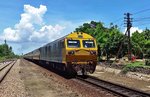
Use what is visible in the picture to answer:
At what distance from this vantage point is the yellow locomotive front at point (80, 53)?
2569cm

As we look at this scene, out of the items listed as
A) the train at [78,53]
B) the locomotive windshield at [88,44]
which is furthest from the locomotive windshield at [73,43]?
the locomotive windshield at [88,44]

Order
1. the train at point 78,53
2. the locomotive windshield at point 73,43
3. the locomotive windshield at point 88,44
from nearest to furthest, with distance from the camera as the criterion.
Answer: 1. the train at point 78,53
2. the locomotive windshield at point 73,43
3. the locomotive windshield at point 88,44

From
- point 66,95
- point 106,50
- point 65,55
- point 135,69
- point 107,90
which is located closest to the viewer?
point 66,95

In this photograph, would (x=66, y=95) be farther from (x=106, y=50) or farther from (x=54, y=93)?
(x=106, y=50)

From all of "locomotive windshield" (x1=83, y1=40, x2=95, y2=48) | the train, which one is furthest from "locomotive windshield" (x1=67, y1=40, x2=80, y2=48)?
"locomotive windshield" (x1=83, y1=40, x2=95, y2=48)

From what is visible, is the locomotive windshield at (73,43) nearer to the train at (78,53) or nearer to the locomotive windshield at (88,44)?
the train at (78,53)

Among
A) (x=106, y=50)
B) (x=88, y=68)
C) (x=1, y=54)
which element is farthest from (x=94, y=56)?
(x=1, y=54)

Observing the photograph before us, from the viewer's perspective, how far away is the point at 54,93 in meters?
17.4

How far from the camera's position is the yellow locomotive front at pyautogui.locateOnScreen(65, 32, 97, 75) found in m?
25.7

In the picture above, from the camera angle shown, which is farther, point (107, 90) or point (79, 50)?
point (79, 50)

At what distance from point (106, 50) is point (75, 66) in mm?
22964

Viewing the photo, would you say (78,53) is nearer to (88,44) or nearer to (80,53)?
(80,53)

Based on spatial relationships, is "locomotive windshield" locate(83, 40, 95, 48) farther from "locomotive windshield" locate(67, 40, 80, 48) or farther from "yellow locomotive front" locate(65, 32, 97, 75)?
"locomotive windshield" locate(67, 40, 80, 48)

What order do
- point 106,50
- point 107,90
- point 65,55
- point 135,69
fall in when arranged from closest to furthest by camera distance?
point 107,90, point 65,55, point 135,69, point 106,50
